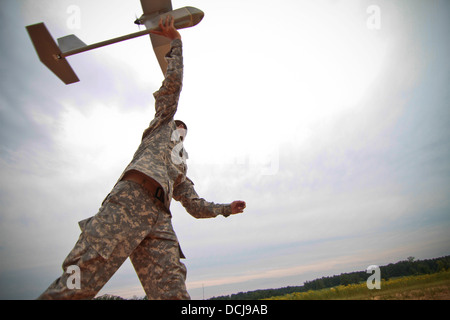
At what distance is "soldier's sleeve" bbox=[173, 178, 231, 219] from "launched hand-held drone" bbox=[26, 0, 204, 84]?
7.47ft

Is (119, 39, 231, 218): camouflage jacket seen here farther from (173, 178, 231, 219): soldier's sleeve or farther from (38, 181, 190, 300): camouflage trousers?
(38, 181, 190, 300): camouflage trousers

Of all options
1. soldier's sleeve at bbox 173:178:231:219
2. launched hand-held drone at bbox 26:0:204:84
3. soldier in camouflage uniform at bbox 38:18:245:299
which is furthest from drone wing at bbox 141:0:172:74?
soldier's sleeve at bbox 173:178:231:219

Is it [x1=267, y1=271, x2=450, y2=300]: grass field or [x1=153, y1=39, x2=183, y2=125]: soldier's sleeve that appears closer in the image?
[x1=153, y1=39, x2=183, y2=125]: soldier's sleeve

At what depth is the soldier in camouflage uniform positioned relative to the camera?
2.17m

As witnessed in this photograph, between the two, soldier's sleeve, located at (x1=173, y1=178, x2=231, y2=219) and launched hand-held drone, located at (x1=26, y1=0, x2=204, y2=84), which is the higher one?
launched hand-held drone, located at (x1=26, y1=0, x2=204, y2=84)

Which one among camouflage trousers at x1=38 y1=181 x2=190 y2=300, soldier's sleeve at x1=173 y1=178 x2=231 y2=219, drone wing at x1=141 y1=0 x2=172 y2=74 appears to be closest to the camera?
camouflage trousers at x1=38 y1=181 x2=190 y2=300

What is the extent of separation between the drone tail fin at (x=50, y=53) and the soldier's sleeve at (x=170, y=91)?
71.7 inches

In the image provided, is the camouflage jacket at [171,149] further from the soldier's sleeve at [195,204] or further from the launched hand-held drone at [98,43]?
the launched hand-held drone at [98,43]

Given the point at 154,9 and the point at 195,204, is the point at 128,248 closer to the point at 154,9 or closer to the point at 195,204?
the point at 195,204

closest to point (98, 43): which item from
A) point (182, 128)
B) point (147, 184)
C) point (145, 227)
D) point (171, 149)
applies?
point (182, 128)

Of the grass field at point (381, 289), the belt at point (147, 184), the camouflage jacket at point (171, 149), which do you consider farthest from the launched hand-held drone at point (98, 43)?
the grass field at point (381, 289)
